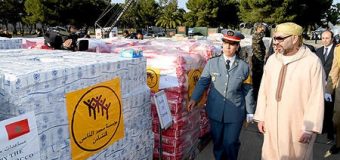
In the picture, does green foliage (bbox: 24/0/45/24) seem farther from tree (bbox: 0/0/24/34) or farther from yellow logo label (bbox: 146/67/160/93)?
yellow logo label (bbox: 146/67/160/93)

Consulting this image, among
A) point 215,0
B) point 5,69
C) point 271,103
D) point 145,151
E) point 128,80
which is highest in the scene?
point 215,0

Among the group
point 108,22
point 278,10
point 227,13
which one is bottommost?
point 108,22

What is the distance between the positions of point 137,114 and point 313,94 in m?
1.65

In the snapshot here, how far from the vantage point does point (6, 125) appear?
1.83 meters

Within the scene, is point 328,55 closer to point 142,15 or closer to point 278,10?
point 278,10

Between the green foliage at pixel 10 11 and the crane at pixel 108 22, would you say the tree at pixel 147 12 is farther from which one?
the crane at pixel 108 22

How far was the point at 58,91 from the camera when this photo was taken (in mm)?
2326

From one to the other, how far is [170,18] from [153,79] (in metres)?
71.8

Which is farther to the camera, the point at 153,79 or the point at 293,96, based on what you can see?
the point at 153,79

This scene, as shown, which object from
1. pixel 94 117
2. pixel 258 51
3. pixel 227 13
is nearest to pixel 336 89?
pixel 258 51

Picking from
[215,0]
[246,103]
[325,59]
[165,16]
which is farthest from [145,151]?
[165,16]

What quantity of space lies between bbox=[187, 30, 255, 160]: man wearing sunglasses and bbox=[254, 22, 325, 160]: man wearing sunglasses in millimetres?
580

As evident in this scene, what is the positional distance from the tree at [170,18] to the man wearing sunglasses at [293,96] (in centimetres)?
7145

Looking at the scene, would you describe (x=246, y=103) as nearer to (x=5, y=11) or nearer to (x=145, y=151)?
(x=145, y=151)
